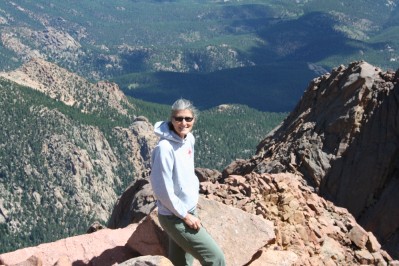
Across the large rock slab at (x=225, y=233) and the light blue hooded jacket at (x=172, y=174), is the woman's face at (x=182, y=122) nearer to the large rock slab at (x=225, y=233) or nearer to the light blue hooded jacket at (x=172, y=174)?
the light blue hooded jacket at (x=172, y=174)

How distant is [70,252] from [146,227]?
3211 mm

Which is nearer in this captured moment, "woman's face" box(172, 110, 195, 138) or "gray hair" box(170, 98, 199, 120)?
"woman's face" box(172, 110, 195, 138)

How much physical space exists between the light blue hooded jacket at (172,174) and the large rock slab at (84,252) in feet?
20.4

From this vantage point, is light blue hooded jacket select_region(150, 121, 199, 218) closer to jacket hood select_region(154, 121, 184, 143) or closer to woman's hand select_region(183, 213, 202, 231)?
jacket hood select_region(154, 121, 184, 143)

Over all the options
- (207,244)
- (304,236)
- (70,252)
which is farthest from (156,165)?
(304,236)

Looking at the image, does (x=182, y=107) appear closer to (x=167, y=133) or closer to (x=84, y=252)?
(x=167, y=133)

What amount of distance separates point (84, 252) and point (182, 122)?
8.36 metres

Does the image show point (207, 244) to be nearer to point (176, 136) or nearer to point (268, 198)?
point (176, 136)

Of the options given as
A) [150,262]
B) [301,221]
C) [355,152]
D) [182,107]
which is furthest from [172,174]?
[355,152]

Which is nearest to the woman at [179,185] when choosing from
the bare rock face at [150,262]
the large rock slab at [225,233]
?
the bare rock face at [150,262]

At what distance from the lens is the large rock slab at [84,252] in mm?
24391

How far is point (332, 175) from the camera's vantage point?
44406 mm

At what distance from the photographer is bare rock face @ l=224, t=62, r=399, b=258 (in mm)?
42531

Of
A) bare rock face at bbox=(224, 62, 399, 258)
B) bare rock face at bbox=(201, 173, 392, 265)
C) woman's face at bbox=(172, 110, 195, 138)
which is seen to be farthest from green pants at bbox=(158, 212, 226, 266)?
bare rock face at bbox=(224, 62, 399, 258)
